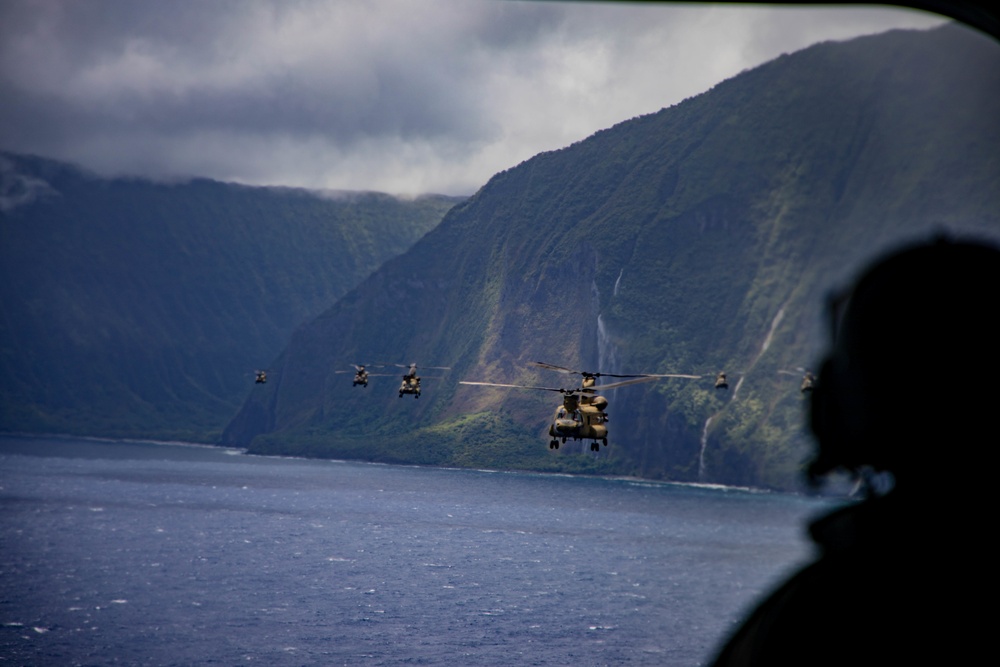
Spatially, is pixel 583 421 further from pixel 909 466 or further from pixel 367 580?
pixel 367 580

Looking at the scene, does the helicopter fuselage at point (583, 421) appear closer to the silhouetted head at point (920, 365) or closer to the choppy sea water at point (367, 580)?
the silhouetted head at point (920, 365)

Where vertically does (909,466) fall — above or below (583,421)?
below

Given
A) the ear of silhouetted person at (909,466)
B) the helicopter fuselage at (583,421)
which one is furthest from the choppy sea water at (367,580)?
the ear of silhouetted person at (909,466)

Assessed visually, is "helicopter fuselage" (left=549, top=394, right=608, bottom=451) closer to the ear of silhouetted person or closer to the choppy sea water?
the ear of silhouetted person

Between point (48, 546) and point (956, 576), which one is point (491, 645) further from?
point (956, 576)

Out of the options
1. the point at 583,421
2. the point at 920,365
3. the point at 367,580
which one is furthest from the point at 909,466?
the point at 367,580

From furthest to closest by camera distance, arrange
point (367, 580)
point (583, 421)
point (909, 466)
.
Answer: point (367, 580), point (583, 421), point (909, 466)

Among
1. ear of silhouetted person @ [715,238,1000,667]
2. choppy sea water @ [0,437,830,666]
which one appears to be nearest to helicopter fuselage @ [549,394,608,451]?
ear of silhouetted person @ [715,238,1000,667]

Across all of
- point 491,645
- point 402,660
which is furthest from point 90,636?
point 491,645
